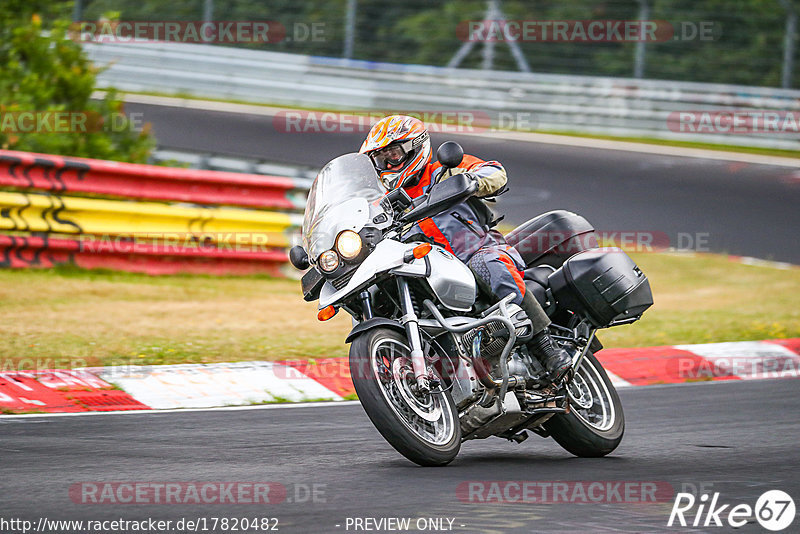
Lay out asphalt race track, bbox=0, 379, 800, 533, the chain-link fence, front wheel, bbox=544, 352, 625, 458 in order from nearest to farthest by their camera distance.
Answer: asphalt race track, bbox=0, 379, 800, 533 < front wheel, bbox=544, 352, 625, 458 < the chain-link fence

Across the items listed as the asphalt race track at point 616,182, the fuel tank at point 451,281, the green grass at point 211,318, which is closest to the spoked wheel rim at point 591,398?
the fuel tank at point 451,281

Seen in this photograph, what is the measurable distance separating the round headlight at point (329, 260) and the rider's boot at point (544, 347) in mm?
1077

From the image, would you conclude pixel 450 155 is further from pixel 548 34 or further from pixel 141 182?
pixel 548 34

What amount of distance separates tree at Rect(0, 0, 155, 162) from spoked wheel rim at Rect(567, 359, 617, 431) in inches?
296

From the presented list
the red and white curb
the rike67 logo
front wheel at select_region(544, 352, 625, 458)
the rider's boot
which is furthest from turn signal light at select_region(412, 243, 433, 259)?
the red and white curb

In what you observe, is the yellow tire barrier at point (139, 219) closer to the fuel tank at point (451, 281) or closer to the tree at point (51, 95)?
the tree at point (51, 95)

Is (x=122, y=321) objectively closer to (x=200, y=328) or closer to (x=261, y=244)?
(x=200, y=328)

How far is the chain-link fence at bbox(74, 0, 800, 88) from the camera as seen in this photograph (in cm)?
2142

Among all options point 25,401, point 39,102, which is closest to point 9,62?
point 39,102

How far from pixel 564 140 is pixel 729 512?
56.7 feet

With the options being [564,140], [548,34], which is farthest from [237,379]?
[548,34]

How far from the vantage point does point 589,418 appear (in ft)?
20.9

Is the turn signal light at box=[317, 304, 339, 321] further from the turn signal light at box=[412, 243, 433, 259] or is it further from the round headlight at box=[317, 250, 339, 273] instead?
the turn signal light at box=[412, 243, 433, 259]

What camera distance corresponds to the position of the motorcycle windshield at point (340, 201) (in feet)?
17.8
